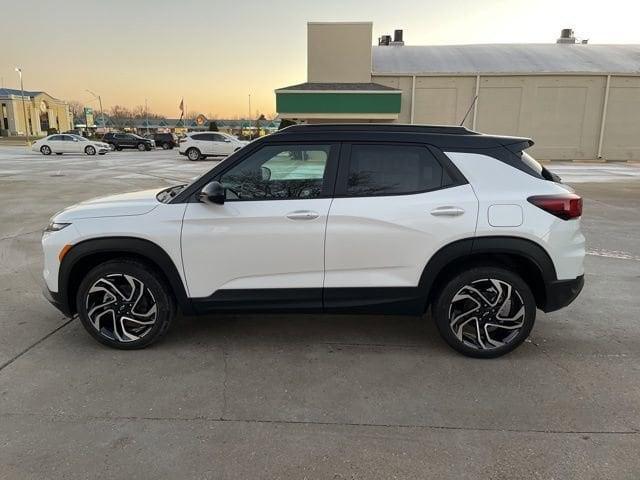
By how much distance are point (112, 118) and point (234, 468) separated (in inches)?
5354

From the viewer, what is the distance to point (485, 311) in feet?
12.3

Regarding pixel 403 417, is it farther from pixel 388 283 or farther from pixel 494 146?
pixel 494 146

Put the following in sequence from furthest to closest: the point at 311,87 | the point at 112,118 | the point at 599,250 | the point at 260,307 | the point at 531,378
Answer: the point at 112,118 < the point at 311,87 < the point at 599,250 < the point at 260,307 < the point at 531,378

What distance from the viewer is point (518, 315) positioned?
3.72 m

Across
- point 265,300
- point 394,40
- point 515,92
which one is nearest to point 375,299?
point 265,300

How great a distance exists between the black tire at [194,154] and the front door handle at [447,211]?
27.6 meters

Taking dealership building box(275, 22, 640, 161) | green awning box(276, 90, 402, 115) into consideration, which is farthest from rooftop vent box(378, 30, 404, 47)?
green awning box(276, 90, 402, 115)

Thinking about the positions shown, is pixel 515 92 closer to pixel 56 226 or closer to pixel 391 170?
pixel 391 170

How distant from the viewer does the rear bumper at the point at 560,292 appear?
145 inches

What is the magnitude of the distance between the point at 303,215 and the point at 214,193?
0.67m

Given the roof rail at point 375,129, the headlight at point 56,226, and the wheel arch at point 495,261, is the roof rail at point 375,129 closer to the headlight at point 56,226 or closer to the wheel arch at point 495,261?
the wheel arch at point 495,261

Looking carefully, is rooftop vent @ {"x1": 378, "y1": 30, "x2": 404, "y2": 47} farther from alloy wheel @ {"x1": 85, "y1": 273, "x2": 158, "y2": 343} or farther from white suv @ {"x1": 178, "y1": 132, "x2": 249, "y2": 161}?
alloy wheel @ {"x1": 85, "y1": 273, "x2": 158, "y2": 343}

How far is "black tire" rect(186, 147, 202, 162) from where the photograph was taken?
2942 cm

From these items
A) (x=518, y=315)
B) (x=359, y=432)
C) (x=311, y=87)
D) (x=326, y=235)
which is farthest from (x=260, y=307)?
(x=311, y=87)
